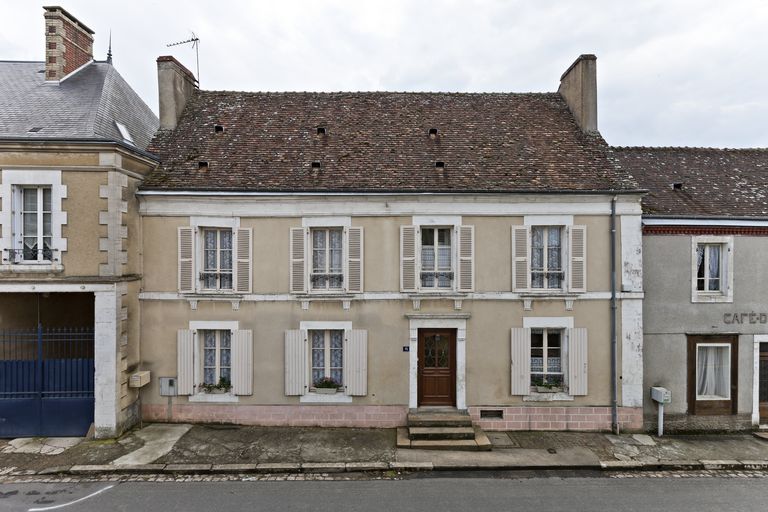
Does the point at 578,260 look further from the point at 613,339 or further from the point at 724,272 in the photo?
the point at 724,272

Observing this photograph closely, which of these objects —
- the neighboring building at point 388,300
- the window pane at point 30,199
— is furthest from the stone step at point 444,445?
the window pane at point 30,199

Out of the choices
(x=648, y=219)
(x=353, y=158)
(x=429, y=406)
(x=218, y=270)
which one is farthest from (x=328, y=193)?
(x=648, y=219)

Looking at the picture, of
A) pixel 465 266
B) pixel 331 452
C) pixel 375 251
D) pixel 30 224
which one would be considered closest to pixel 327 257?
pixel 375 251

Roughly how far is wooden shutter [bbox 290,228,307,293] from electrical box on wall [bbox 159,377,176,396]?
3534 mm

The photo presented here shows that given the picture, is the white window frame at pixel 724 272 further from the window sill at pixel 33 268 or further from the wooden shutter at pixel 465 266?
the window sill at pixel 33 268

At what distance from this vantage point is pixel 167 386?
9.70m

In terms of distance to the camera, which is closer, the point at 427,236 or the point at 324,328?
the point at 324,328

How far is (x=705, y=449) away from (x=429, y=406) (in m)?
5.96

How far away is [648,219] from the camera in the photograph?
32.7 feet

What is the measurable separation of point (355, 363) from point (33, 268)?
7137mm

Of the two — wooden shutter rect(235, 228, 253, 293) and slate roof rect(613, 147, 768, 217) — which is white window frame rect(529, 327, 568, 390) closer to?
slate roof rect(613, 147, 768, 217)

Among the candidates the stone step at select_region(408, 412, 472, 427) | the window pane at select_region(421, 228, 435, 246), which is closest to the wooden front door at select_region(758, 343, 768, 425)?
the stone step at select_region(408, 412, 472, 427)

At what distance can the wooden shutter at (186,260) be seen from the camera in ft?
31.9

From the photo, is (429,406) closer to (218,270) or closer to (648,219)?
(218,270)
